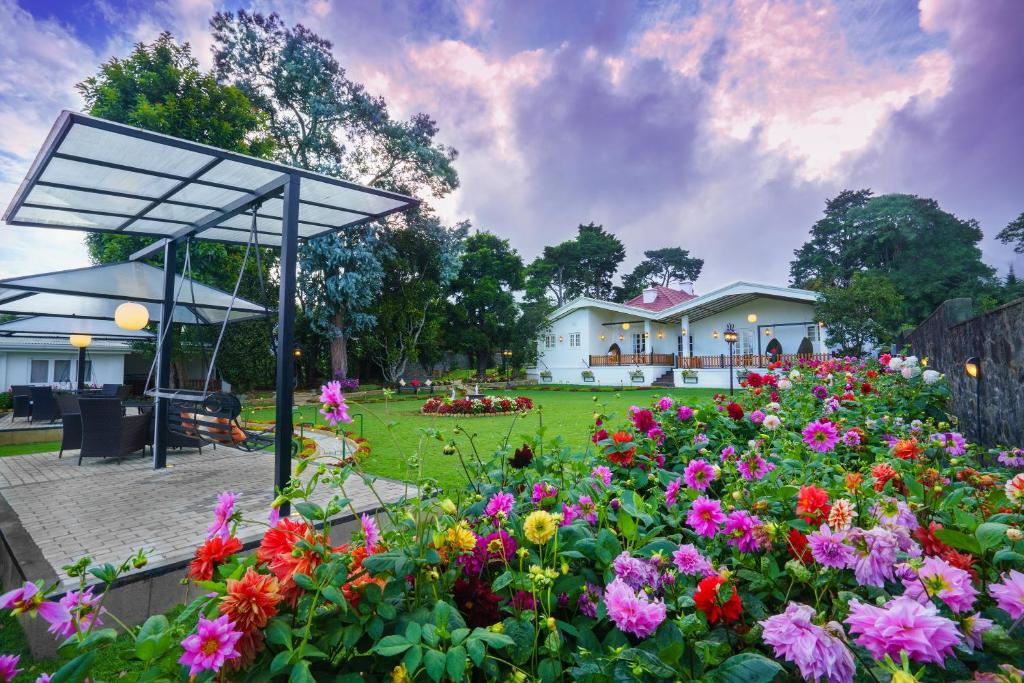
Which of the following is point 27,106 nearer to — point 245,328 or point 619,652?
point 245,328

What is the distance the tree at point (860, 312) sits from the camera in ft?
51.7

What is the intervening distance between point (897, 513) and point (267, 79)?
21556 millimetres

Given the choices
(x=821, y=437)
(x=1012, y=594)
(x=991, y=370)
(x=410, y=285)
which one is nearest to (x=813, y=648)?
(x=1012, y=594)

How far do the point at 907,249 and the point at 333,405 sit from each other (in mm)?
37144

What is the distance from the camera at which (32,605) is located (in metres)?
0.69

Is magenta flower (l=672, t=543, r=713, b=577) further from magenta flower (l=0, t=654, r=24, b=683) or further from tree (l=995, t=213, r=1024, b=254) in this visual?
tree (l=995, t=213, r=1024, b=254)

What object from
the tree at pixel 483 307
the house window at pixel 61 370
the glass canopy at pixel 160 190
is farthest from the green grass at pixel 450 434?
the house window at pixel 61 370

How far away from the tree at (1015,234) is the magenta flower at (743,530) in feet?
120

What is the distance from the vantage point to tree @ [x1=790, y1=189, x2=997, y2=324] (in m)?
25.6

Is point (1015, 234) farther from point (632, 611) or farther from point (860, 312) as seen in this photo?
point (632, 611)

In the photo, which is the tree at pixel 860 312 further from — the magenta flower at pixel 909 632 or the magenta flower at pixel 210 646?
the magenta flower at pixel 210 646

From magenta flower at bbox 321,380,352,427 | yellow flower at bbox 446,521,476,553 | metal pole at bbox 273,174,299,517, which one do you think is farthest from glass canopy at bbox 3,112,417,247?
yellow flower at bbox 446,521,476,553

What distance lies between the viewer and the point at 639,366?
2211 cm

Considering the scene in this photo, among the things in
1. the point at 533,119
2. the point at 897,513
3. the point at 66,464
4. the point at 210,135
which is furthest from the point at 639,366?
the point at 897,513
